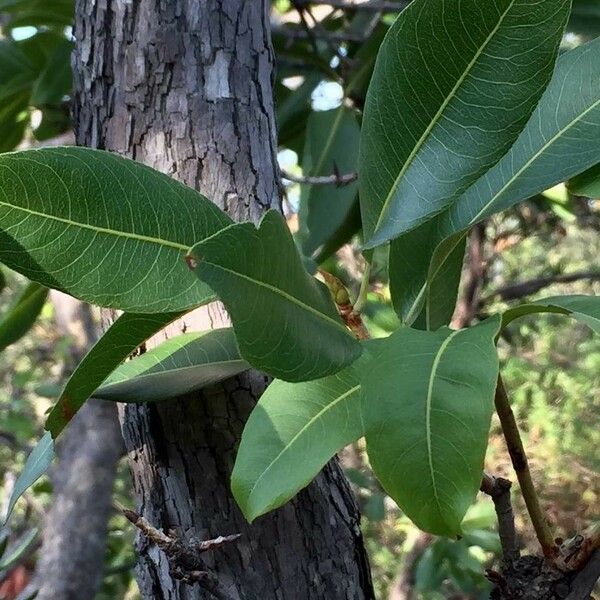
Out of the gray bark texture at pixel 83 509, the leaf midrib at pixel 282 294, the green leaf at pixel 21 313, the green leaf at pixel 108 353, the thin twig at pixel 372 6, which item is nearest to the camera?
the leaf midrib at pixel 282 294

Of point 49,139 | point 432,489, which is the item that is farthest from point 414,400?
point 49,139

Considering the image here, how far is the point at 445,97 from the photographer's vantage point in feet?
1.55

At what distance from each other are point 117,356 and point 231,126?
25 centimetres

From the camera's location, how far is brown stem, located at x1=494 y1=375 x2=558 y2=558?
506 millimetres

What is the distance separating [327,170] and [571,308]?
2.37 ft

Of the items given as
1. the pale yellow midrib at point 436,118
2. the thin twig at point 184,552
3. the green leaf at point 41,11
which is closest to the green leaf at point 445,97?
the pale yellow midrib at point 436,118

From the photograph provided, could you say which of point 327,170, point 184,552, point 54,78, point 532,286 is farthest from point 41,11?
point 532,286

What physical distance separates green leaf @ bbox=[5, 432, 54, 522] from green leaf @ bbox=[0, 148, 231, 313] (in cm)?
17

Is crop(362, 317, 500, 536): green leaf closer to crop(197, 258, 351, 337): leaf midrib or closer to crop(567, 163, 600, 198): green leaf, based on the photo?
crop(197, 258, 351, 337): leaf midrib

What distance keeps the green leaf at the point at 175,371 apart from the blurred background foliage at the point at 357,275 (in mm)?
148

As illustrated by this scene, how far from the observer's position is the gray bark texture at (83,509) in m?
1.57

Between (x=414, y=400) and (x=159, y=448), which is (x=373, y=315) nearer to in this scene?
(x=159, y=448)

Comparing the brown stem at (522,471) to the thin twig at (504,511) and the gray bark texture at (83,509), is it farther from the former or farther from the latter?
the gray bark texture at (83,509)

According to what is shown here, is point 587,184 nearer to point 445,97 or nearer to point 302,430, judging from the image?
point 445,97
